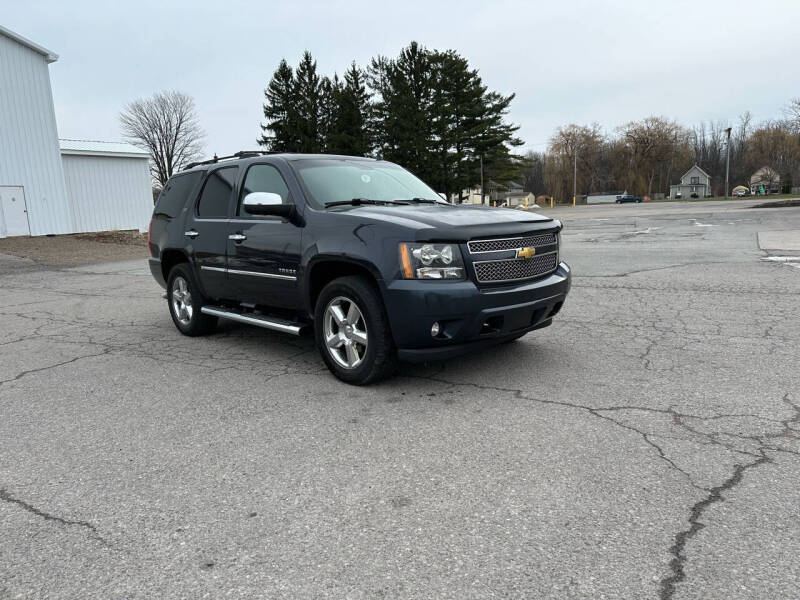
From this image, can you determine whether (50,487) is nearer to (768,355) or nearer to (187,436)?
(187,436)

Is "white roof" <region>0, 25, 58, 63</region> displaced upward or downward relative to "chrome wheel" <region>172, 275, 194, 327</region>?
upward

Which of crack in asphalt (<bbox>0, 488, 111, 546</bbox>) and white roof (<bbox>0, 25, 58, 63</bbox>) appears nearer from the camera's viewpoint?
crack in asphalt (<bbox>0, 488, 111, 546</bbox>)

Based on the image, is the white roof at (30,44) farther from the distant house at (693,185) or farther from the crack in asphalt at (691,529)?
the distant house at (693,185)

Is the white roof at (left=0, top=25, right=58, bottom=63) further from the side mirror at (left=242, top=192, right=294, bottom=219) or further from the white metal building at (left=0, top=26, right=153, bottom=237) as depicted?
the side mirror at (left=242, top=192, right=294, bottom=219)

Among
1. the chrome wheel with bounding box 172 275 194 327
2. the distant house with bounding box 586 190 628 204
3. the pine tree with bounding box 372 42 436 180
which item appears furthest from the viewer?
the distant house with bounding box 586 190 628 204

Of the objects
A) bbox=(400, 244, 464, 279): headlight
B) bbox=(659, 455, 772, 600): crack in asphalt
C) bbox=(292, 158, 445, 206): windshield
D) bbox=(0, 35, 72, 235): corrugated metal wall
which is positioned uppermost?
bbox=(0, 35, 72, 235): corrugated metal wall

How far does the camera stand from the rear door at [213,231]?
5785mm

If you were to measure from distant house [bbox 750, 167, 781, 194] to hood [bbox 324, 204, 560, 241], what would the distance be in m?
100

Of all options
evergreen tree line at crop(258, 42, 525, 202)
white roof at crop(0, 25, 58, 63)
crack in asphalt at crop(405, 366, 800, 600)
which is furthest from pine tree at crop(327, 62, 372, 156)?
crack in asphalt at crop(405, 366, 800, 600)

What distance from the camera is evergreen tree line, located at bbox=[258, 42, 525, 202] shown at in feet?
170

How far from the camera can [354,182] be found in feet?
17.6

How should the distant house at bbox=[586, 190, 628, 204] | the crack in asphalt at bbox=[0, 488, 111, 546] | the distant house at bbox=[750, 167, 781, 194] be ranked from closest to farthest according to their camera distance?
the crack in asphalt at bbox=[0, 488, 111, 546] → the distant house at bbox=[750, 167, 781, 194] → the distant house at bbox=[586, 190, 628, 204]

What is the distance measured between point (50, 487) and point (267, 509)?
1.23m

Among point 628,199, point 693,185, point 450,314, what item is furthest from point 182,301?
point 693,185
